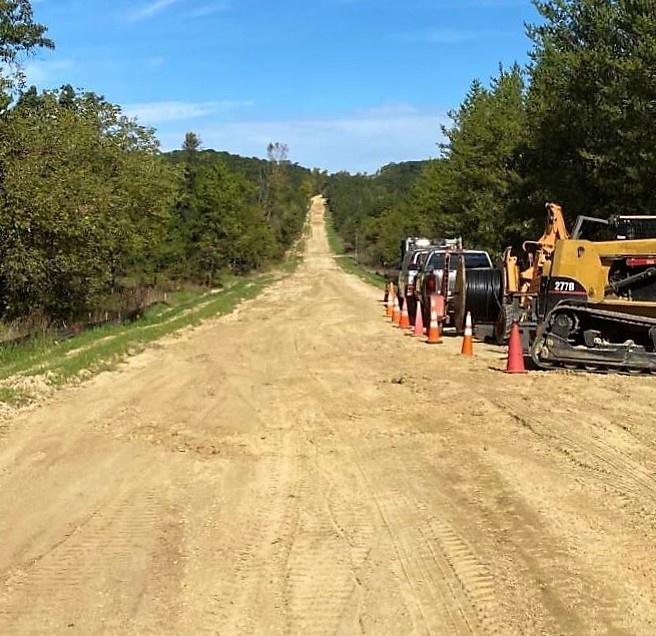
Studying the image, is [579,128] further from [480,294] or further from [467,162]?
[467,162]

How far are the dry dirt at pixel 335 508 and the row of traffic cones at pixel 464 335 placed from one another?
2.21 feet

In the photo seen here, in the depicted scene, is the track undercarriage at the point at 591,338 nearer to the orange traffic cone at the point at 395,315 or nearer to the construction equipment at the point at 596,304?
the construction equipment at the point at 596,304

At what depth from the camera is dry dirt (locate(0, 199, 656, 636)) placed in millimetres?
4887

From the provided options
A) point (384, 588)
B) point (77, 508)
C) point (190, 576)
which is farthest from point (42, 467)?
point (384, 588)

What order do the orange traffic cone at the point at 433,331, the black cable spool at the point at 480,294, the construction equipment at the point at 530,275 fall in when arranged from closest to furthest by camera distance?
1. the construction equipment at the point at 530,275
2. the orange traffic cone at the point at 433,331
3. the black cable spool at the point at 480,294

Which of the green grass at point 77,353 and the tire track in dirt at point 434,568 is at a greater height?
the tire track in dirt at point 434,568

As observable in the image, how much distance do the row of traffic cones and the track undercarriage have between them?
38 centimetres

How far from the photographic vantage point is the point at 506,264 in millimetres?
17016

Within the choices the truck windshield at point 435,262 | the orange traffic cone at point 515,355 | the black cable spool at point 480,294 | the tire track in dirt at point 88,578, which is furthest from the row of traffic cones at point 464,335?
the tire track in dirt at point 88,578

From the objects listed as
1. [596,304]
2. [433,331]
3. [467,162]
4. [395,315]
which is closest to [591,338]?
[596,304]

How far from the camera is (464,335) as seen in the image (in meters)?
16.6

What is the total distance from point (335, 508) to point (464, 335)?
33.5 ft

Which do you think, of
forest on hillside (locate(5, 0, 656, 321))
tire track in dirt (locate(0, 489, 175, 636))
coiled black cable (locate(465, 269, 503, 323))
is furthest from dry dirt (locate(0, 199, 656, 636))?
forest on hillside (locate(5, 0, 656, 321))

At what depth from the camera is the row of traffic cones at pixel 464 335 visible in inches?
532
